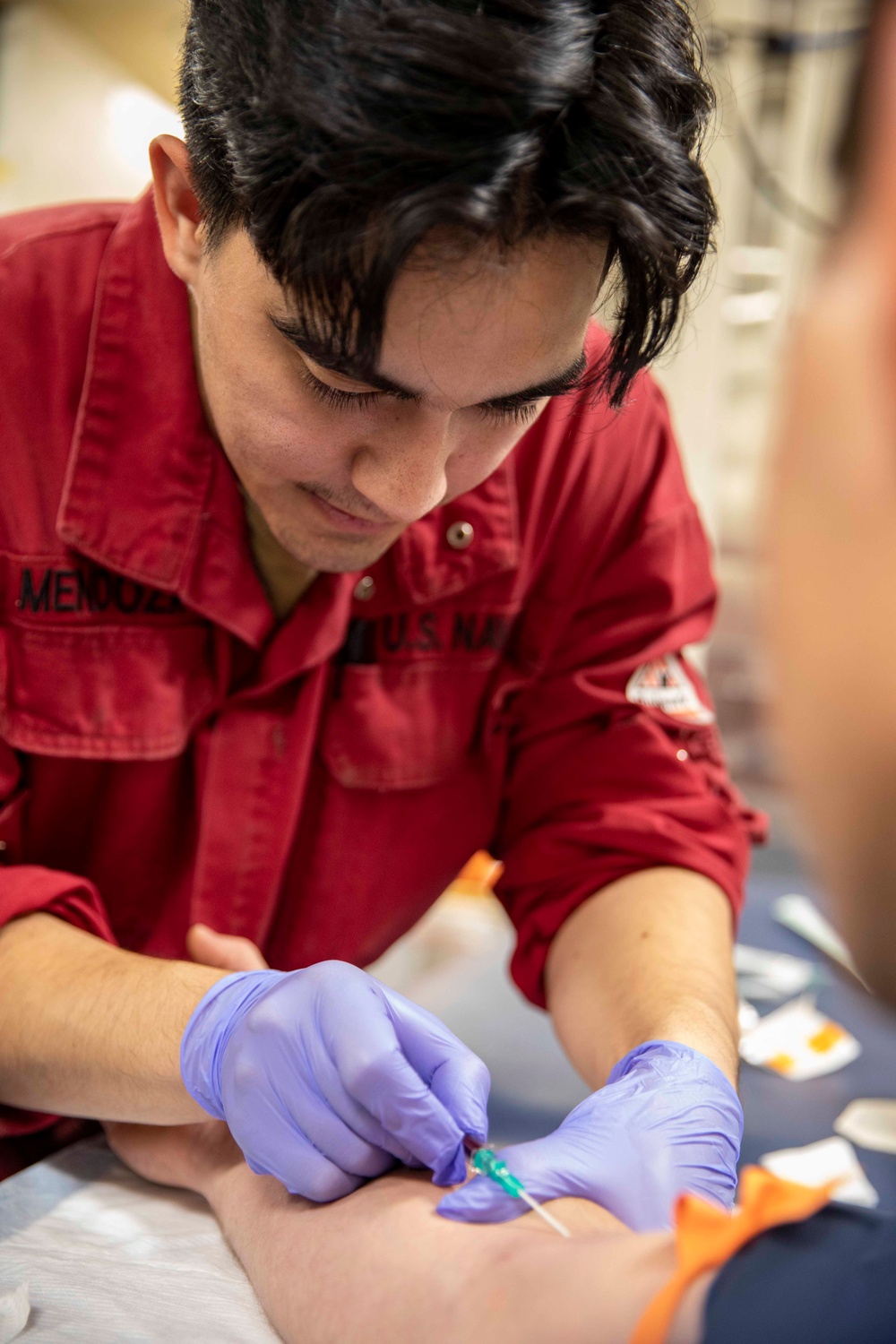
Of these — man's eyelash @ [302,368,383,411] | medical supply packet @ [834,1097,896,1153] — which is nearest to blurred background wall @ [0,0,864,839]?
medical supply packet @ [834,1097,896,1153]

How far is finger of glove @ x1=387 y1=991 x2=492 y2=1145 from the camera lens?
90cm

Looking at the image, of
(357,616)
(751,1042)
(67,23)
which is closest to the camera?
(357,616)

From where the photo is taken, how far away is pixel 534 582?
1.35 metres

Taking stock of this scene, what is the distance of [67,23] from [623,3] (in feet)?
5.14

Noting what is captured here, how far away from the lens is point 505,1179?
0.83 m

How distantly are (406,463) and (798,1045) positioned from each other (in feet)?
3.39

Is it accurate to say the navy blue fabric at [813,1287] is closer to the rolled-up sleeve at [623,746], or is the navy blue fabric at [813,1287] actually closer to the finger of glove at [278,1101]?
the finger of glove at [278,1101]

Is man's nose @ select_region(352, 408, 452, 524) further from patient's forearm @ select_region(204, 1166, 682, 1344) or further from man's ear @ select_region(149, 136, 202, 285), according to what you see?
patient's forearm @ select_region(204, 1166, 682, 1344)

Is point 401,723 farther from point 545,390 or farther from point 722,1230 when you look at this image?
point 722,1230

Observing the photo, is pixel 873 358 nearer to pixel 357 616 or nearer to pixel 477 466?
pixel 477 466

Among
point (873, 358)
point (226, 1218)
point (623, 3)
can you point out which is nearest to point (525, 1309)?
point (226, 1218)

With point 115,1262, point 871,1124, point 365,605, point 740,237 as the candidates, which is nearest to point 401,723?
point 365,605

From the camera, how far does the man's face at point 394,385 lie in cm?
81

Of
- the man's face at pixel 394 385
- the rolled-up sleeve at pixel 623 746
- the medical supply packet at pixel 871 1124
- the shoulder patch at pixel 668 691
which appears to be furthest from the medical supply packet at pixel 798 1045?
the man's face at pixel 394 385
